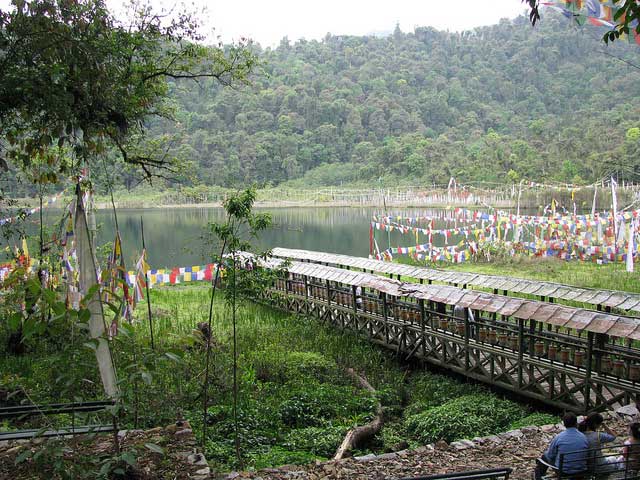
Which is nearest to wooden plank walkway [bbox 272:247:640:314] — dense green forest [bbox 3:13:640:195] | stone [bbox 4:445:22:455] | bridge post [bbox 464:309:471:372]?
bridge post [bbox 464:309:471:372]

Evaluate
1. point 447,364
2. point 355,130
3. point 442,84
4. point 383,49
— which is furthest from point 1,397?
point 383,49

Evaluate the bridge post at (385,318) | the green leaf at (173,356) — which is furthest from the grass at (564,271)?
the green leaf at (173,356)

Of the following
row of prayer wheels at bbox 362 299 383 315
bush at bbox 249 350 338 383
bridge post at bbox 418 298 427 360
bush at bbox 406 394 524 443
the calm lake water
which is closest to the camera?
bush at bbox 406 394 524 443

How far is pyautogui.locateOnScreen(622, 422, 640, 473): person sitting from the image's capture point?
4090 mm

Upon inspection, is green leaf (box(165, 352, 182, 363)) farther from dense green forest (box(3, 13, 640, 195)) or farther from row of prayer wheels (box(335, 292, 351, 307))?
dense green forest (box(3, 13, 640, 195))

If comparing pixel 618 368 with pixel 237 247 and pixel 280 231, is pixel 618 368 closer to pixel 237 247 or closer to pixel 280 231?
pixel 237 247

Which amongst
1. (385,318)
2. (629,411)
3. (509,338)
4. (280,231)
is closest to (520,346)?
(509,338)

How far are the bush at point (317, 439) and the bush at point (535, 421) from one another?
6.78ft

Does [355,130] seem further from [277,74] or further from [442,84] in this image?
[442,84]

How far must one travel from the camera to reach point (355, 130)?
236ft

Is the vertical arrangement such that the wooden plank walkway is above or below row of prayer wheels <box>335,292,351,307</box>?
above

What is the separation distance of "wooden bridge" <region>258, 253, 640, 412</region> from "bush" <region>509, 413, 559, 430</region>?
34cm

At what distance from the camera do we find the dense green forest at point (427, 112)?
4650cm

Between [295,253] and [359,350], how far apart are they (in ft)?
19.4
